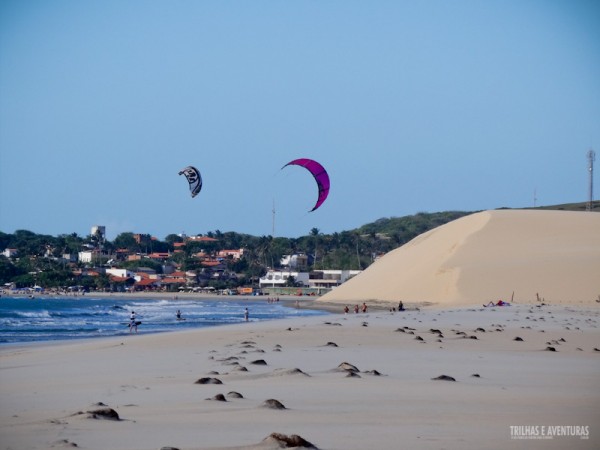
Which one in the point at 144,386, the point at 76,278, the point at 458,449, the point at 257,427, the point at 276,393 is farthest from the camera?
the point at 76,278

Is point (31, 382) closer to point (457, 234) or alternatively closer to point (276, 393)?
point (276, 393)

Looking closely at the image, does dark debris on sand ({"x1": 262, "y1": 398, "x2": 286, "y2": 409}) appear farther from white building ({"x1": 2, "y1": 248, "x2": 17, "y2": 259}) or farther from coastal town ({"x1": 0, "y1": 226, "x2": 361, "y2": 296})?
white building ({"x1": 2, "y1": 248, "x2": 17, "y2": 259})

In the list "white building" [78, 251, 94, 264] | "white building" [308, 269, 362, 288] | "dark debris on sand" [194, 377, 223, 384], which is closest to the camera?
"dark debris on sand" [194, 377, 223, 384]

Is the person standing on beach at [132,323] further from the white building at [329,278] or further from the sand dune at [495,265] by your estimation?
the white building at [329,278]

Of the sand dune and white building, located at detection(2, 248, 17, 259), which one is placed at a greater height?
white building, located at detection(2, 248, 17, 259)

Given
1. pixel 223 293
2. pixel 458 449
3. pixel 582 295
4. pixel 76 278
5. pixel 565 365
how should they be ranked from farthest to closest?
pixel 76 278
pixel 223 293
pixel 582 295
pixel 565 365
pixel 458 449

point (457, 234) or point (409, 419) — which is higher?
point (457, 234)

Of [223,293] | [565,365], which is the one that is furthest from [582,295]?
[223,293]

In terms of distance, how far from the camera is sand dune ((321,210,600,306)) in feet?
145

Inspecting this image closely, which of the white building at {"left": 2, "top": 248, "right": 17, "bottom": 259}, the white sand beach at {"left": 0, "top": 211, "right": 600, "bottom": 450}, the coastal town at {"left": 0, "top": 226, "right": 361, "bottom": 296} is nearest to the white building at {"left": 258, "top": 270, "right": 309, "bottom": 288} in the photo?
the coastal town at {"left": 0, "top": 226, "right": 361, "bottom": 296}

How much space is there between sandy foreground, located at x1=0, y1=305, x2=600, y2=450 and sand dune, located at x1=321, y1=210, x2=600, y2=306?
28915 millimetres

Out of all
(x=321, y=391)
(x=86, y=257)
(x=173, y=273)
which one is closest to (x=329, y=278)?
(x=173, y=273)

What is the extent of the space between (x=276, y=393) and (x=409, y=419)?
1740mm

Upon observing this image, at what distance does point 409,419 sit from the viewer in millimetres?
6906
